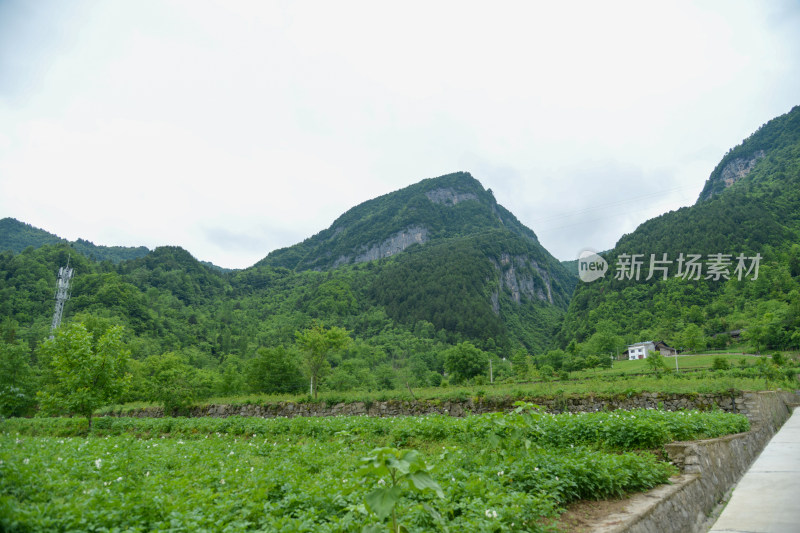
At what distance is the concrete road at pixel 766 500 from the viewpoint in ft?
14.0

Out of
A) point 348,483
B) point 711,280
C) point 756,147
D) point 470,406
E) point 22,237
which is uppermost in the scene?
point 756,147

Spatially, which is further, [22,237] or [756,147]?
[756,147]

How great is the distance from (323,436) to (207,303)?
116761mm

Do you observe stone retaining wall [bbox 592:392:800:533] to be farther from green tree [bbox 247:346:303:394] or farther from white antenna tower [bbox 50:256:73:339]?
white antenna tower [bbox 50:256:73:339]

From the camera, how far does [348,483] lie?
448 cm

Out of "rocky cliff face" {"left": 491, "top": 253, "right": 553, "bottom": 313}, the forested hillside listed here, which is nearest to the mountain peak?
"rocky cliff face" {"left": 491, "top": 253, "right": 553, "bottom": 313}

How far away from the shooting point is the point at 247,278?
14750 centimetres

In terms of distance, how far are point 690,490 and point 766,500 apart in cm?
117

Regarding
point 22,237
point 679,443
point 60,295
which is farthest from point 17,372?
point 22,237

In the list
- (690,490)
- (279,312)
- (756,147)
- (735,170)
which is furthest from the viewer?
(735,170)

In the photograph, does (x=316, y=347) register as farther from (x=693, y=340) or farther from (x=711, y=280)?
(x=711, y=280)

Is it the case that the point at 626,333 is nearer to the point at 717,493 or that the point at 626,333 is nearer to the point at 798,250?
the point at 798,250

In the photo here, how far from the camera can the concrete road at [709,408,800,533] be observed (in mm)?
4277

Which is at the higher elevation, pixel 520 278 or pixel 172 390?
pixel 520 278
